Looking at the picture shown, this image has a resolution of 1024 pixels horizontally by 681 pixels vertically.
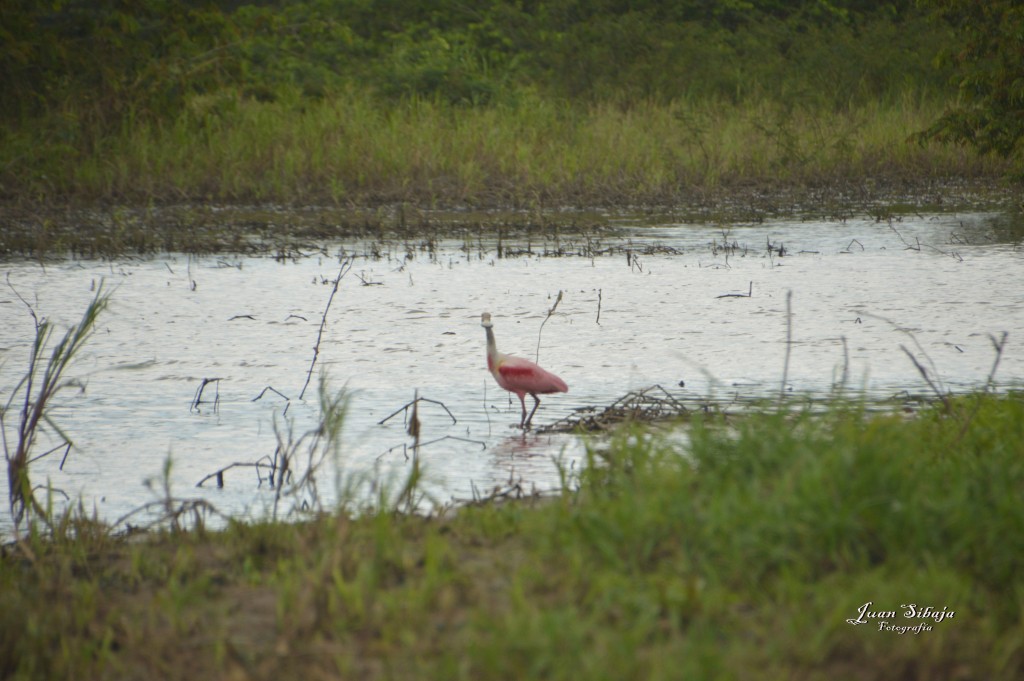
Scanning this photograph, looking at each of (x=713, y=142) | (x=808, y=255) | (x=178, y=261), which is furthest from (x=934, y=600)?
(x=713, y=142)

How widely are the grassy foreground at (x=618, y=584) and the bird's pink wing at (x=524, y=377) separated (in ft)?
4.47

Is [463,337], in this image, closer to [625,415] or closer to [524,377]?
[524,377]

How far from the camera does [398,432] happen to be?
493cm

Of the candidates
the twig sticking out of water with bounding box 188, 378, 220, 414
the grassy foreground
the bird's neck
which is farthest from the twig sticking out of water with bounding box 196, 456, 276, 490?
the bird's neck

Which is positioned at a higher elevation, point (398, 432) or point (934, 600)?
point (934, 600)

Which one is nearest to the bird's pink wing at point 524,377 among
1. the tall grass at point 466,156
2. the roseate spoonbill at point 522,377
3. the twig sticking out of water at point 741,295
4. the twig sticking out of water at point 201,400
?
the roseate spoonbill at point 522,377

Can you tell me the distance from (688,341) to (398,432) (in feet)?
6.95

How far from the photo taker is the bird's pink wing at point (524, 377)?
16.1 feet

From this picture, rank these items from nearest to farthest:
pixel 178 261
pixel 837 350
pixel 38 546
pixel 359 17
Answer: pixel 38 546
pixel 837 350
pixel 178 261
pixel 359 17

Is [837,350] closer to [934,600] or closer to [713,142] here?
[934,600]
